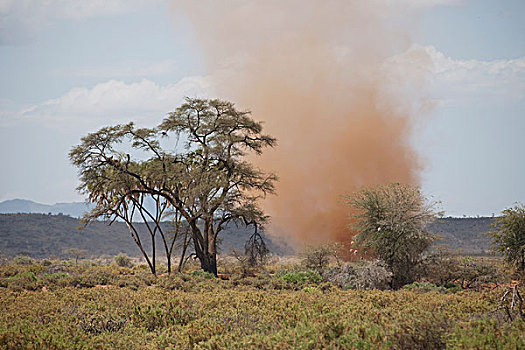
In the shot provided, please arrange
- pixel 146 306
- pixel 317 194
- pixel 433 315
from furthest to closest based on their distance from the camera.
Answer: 1. pixel 317 194
2. pixel 146 306
3. pixel 433 315

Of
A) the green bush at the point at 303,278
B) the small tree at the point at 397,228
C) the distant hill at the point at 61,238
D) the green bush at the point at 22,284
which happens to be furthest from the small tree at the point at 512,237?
the distant hill at the point at 61,238

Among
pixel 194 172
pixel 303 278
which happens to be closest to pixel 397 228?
pixel 303 278

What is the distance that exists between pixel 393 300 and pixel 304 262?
1187cm

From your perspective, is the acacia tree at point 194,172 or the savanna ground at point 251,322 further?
the acacia tree at point 194,172

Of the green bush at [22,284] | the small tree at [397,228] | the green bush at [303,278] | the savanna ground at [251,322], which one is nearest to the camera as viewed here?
the savanna ground at [251,322]

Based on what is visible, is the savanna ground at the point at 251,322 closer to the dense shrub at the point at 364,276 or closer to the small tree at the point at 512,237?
the dense shrub at the point at 364,276

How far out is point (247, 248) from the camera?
25.1 meters

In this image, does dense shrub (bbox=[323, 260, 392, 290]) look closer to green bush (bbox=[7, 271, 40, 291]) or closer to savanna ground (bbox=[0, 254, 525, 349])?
savanna ground (bbox=[0, 254, 525, 349])

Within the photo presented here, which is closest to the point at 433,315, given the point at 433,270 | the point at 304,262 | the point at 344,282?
the point at 344,282

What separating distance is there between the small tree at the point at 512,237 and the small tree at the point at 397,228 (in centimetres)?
244

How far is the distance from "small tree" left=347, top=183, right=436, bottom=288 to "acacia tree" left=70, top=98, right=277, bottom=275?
5.79 metres

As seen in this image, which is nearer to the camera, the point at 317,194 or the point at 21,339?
the point at 21,339

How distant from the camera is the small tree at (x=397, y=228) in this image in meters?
19.3

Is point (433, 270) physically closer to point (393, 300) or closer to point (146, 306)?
point (393, 300)
